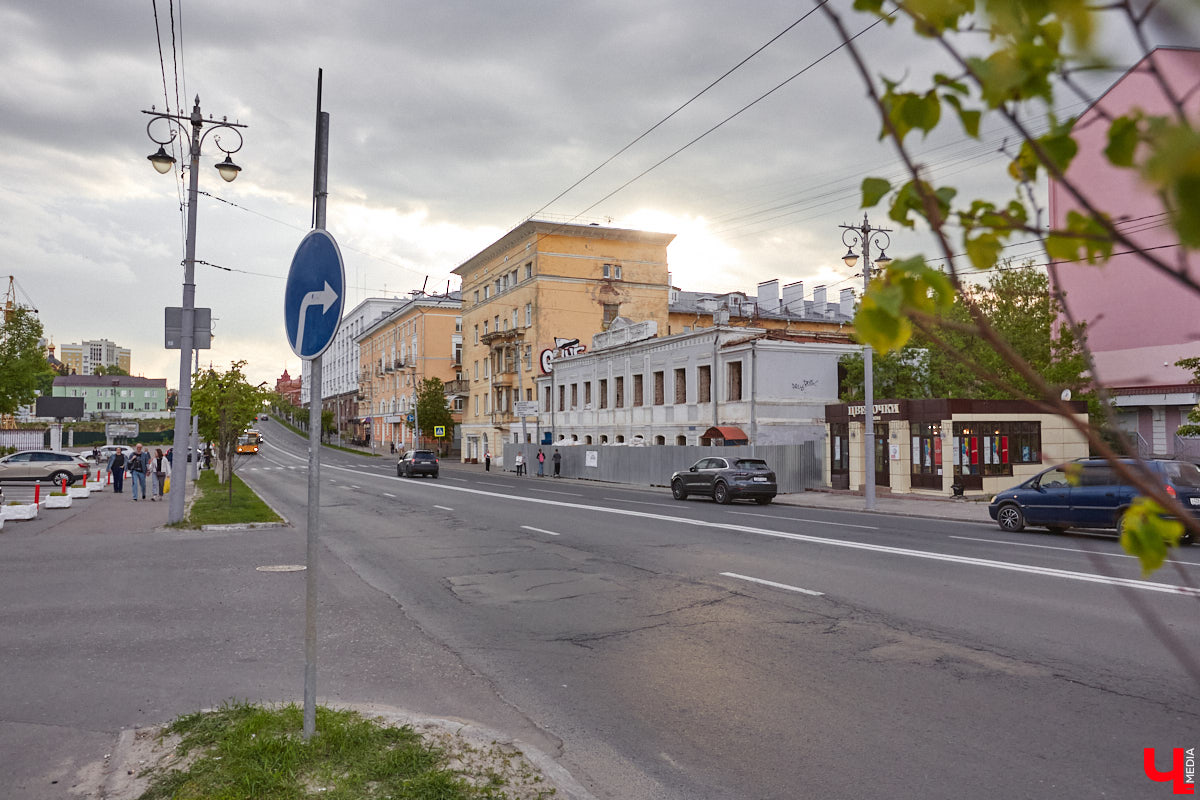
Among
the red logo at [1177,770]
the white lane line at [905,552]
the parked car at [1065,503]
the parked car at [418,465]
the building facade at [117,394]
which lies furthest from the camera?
the building facade at [117,394]

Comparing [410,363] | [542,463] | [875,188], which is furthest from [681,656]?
[410,363]

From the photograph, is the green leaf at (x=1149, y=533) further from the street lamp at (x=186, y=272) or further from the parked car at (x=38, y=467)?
the parked car at (x=38, y=467)

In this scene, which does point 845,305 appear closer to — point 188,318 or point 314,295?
point 188,318

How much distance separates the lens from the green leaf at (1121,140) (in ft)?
3.93

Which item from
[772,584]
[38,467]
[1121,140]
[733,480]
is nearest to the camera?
[1121,140]

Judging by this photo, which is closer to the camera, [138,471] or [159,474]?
[138,471]

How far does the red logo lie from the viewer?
446 cm

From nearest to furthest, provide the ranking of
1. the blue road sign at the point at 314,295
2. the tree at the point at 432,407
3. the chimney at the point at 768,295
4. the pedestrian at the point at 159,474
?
1. the blue road sign at the point at 314,295
2. the pedestrian at the point at 159,474
3. the chimney at the point at 768,295
4. the tree at the point at 432,407

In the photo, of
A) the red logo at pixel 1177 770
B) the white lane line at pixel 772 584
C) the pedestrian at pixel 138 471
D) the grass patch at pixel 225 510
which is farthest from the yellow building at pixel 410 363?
the red logo at pixel 1177 770

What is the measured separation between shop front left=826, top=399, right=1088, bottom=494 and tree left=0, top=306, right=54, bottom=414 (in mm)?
48094

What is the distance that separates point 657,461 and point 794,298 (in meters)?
32.1

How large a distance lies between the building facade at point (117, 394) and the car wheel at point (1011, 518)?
555ft

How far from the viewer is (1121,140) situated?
3.99ft

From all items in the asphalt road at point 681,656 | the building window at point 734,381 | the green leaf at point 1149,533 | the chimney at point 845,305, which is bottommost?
the asphalt road at point 681,656
